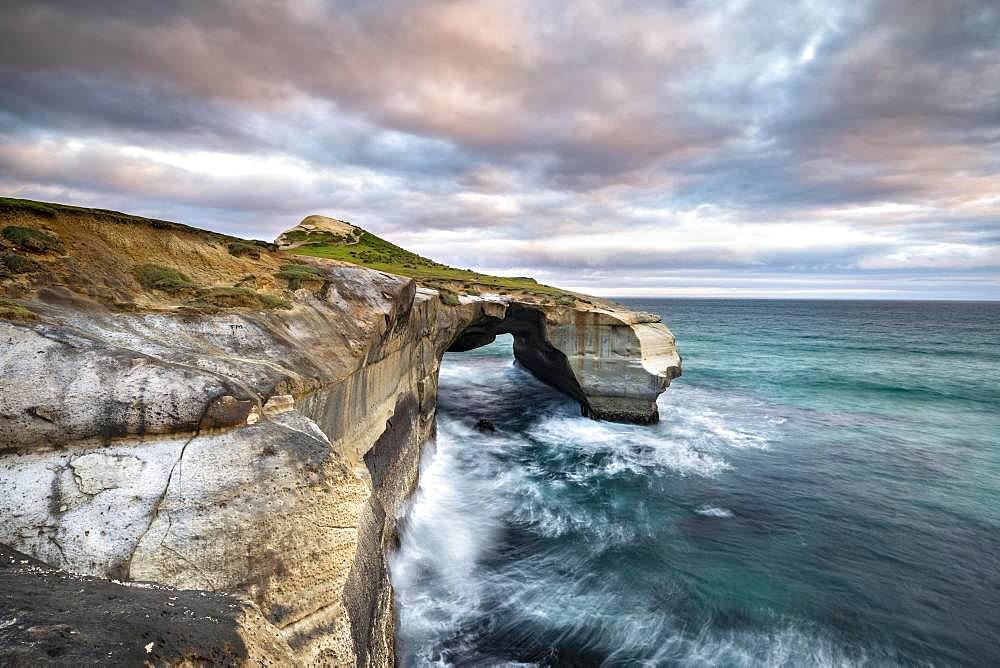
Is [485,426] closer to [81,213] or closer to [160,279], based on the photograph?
[160,279]

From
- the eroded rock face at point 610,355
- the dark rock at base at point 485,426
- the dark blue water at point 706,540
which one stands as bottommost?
the dark blue water at point 706,540

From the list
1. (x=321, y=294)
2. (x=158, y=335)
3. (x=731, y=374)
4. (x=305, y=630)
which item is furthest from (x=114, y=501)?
(x=731, y=374)

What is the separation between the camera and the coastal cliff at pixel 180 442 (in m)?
3.47

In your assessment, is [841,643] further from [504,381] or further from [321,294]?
[504,381]

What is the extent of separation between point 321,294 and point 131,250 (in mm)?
2843

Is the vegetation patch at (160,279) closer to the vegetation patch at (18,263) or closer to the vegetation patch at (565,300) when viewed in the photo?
the vegetation patch at (18,263)

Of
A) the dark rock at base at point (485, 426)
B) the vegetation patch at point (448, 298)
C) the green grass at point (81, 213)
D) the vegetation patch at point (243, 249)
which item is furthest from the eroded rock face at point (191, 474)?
the dark rock at base at point (485, 426)

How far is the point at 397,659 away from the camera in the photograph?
A: 24.9ft

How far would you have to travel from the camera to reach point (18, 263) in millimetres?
5105

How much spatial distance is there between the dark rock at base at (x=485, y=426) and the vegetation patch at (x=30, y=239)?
15.8m

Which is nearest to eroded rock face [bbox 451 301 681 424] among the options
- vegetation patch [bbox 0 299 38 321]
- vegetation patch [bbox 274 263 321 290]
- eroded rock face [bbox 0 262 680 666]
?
vegetation patch [bbox 274 263 321 290]

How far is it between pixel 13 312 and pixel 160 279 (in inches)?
88.6

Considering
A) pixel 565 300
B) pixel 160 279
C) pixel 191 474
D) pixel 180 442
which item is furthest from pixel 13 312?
pixel 565 300

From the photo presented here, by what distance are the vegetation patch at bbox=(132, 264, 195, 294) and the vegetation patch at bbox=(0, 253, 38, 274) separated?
1.20 m
